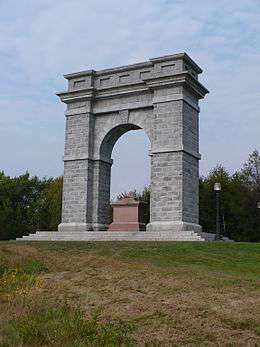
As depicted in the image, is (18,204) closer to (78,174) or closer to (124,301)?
(78,174)

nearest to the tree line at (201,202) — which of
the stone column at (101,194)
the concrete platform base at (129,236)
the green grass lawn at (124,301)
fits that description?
the stone column at (101,194)

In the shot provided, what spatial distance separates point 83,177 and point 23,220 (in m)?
27.2

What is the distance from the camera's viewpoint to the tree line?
40.1 m

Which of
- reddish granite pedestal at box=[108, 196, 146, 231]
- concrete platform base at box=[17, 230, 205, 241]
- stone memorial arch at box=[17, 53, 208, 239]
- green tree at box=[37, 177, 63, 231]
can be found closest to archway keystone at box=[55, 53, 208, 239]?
stone memorial arch at box=[17, 53, 208, 239]

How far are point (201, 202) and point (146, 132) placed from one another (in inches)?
691

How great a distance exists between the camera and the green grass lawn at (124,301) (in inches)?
274

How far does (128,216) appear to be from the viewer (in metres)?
23.3

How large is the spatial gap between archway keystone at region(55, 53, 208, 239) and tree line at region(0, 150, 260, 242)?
726 cm

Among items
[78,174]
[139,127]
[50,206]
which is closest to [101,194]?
[78,174]

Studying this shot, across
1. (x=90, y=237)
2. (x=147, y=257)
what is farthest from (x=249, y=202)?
(x=147, y=257)

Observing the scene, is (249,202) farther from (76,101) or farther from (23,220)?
(23,220)

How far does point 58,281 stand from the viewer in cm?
1094

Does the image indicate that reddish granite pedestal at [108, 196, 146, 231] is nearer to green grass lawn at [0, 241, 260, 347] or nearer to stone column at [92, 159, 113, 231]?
stone column at [92, 159, 113, 231]

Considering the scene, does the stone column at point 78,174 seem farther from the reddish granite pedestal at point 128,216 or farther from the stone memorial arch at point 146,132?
the reddish granite pedestal at point 128,216
